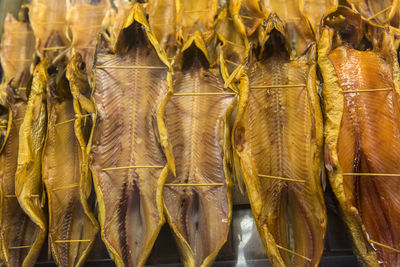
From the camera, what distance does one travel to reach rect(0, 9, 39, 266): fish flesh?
245 centimetres

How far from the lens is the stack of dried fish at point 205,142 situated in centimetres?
216

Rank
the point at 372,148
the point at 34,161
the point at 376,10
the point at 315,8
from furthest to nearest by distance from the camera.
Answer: the point at 315,8, the point at 376,10, the point at 34,161, the point at 372,148

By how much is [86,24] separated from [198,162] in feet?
5.93

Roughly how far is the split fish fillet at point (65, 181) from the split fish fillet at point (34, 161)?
0.07 meters

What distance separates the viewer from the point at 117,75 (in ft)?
8.49

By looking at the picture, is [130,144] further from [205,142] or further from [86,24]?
[86,24]

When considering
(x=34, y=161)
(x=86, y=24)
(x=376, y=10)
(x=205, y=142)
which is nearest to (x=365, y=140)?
(x=205, y=142)

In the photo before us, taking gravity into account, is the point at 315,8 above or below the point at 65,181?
above

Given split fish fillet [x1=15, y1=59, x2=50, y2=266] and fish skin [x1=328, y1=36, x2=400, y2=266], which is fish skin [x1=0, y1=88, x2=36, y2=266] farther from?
fish skin [x1=328, y1=36, x2=400, y2=266]

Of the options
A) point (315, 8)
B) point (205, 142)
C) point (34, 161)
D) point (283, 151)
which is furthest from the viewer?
point (315, 8)

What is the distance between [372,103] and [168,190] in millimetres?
1526

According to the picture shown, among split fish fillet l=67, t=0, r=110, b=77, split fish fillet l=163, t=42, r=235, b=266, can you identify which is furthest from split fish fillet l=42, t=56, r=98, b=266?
split fish fillet l=163, t=42, r=235, b=266

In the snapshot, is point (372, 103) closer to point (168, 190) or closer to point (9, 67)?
point (168, 190)

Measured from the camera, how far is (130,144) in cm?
240
